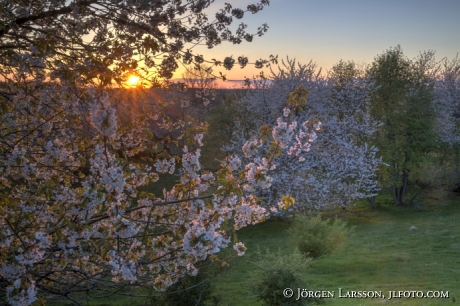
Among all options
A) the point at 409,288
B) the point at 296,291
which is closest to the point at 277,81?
the point at 409,288

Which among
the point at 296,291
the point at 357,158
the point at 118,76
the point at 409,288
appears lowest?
the point at 409,288

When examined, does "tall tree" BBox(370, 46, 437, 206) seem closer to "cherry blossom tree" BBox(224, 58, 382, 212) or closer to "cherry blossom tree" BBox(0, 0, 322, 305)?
"cherry blossom tree" BBox(224, 58, 382, 212)

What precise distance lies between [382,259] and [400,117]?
15.4m

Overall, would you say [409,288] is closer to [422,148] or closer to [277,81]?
[277,81]

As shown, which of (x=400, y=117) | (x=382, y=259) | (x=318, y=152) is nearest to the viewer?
(x=382, y=259)

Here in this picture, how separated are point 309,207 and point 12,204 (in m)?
20.2

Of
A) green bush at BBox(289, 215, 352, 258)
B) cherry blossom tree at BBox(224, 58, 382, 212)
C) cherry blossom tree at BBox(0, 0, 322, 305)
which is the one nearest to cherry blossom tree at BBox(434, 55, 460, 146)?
cherry blossom tree at BBox(224, 58, 382, 212)

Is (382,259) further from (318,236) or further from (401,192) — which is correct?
(401,192)

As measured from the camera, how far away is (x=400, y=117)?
1227 inches

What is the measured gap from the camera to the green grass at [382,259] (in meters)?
14.5

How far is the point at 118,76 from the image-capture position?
478cm

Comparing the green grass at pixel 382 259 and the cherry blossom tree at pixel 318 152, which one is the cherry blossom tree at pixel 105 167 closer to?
the green grass at pixel 382 259

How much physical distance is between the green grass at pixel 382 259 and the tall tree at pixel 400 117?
317 cm

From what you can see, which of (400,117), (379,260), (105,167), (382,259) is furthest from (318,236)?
(400,117)
